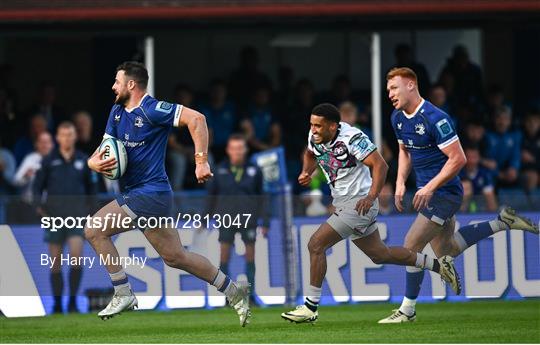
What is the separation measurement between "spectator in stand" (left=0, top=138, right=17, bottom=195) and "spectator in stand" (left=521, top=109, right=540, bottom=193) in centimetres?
669

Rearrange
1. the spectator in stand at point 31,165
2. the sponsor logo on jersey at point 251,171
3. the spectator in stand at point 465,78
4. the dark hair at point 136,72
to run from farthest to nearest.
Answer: the spectator in stand at point 465,78 → the spectator in stand at point 31,165 → the sponsor logo on jersey at point 251,171 → the dark hair at point 136,72

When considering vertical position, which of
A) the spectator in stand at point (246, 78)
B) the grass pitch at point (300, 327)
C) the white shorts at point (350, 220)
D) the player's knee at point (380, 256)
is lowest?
the grass pitch at point (300, 327)

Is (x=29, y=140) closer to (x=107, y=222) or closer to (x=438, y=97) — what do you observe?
(x=438, y=97)

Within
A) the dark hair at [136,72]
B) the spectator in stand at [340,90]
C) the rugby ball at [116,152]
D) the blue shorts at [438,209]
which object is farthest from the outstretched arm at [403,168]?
the spectator in stand at [340,90]

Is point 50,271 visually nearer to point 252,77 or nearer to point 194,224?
point 194,224

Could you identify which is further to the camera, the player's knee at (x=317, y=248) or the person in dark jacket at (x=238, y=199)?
the person in dark jacket at (x=238, y=199)

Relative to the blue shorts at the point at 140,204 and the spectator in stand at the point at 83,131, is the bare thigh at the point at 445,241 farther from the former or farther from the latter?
the spectator in stand at the point at 83,131

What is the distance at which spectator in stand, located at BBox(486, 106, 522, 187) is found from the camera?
21422 mm

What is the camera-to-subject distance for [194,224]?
55.9 ft

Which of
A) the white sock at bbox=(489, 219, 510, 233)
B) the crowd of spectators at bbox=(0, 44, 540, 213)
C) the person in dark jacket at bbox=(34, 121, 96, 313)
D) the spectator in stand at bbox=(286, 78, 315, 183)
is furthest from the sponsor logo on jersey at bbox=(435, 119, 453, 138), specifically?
the spectator in stand at bbox=(286, 78, 315, 183)

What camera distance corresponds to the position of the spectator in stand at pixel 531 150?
70.3ft

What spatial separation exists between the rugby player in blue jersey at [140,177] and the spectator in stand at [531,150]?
786cm

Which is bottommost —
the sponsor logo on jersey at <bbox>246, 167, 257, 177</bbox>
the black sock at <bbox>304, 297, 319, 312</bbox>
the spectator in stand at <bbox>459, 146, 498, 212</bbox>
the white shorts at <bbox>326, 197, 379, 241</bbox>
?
the black sock at <bbox>304, 297, 319, 312</bbox>

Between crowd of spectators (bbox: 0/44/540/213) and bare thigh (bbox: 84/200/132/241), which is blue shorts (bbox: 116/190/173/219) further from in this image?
crowd of spectators (bbox: 0/44/540/213)
